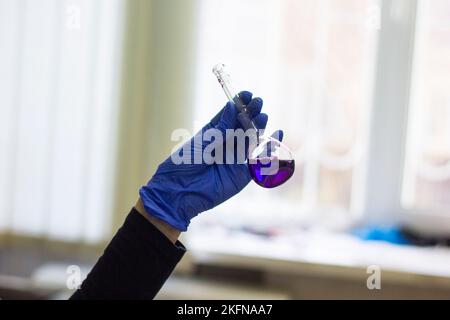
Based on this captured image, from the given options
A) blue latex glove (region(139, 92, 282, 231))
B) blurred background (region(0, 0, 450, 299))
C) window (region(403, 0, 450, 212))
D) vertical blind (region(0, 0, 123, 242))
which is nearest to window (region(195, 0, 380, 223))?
blurred background (region(0, 0, 450, 299))

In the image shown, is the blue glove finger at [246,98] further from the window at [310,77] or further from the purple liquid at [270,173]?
the window at [310,77]

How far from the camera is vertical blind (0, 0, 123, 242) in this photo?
1.71 m

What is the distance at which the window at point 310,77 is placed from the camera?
1764 millimetres

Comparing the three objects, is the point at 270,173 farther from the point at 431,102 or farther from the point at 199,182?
the point at 431,102

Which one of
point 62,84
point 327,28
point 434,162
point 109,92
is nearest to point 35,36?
point 62,84

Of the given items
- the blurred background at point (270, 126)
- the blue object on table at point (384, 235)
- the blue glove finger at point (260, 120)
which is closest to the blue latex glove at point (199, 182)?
the blue glove finger at point (260, 120)

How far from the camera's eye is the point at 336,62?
181 centimetres

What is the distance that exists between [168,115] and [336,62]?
62 centimetres

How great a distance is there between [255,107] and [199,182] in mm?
176

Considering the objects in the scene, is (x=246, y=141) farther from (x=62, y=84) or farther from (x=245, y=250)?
(x=62, y=84)

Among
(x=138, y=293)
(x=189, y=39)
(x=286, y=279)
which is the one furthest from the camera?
(x=286, y=279)

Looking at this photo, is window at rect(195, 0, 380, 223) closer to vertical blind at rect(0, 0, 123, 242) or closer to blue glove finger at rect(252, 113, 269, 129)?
vertical blind at rect(0, 0, 123, 242)

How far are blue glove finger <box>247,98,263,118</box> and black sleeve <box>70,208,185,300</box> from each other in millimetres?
275

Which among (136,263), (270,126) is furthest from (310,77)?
(136,263)
